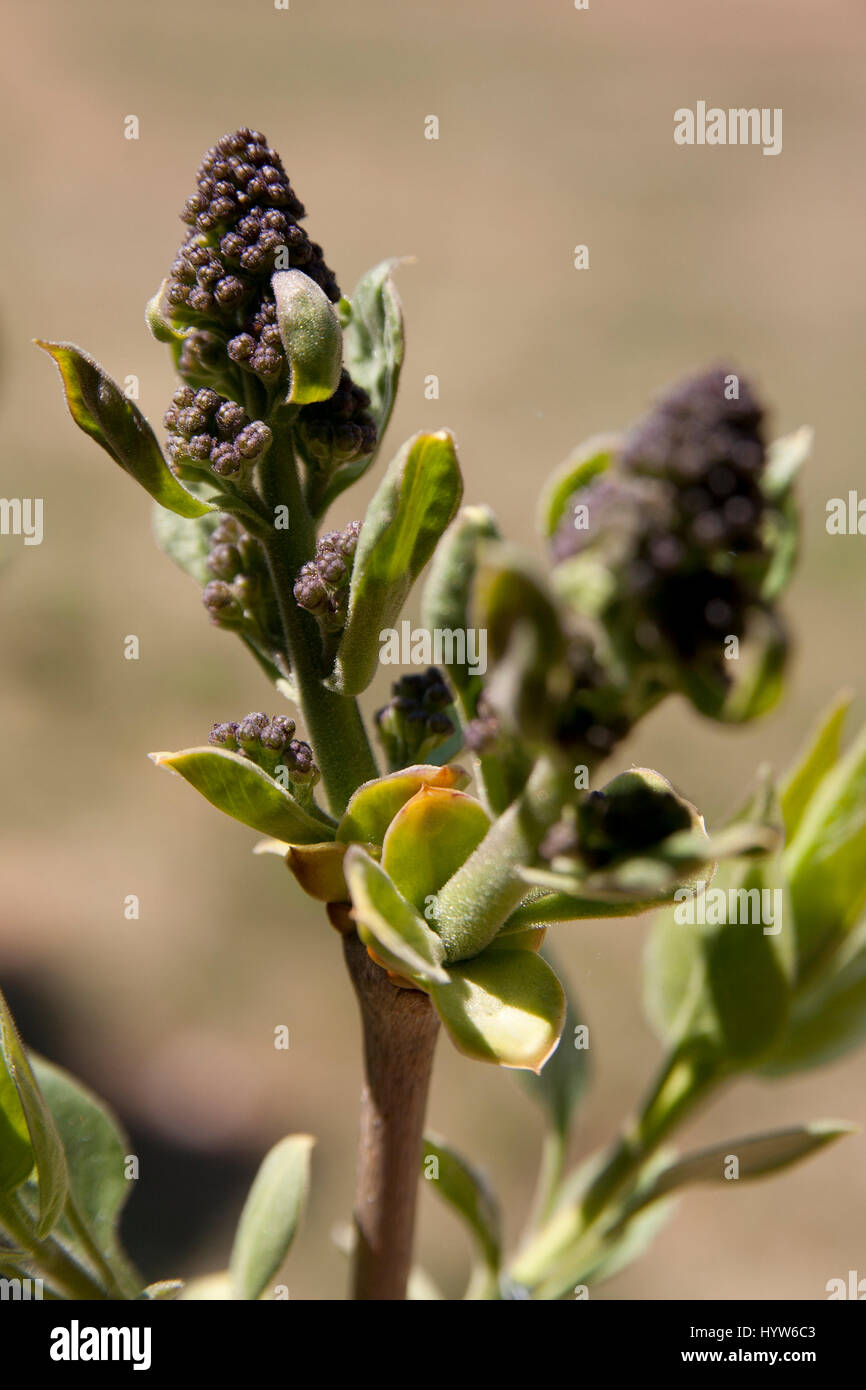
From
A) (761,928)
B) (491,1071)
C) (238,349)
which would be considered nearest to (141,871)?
(491,1071)

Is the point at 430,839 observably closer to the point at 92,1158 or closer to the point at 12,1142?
the point at 12,1142

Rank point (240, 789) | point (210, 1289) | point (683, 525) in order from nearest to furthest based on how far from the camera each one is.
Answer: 1. point (683, 525)
2. point (240, 789)
3. point (210, 1289)

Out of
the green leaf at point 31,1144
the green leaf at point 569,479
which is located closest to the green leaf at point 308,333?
the green leaf at point 569,479

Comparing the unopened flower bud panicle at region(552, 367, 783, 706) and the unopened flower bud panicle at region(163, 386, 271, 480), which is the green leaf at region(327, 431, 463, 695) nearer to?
the unopened flower bud panicle at region(163, 386, 271, 480)

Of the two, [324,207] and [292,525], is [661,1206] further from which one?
[324,207]

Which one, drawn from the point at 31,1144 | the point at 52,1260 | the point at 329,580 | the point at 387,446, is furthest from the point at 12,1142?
the point at 387,446

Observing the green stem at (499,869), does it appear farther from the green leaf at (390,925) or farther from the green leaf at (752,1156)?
the green leaf at (752,1156)
